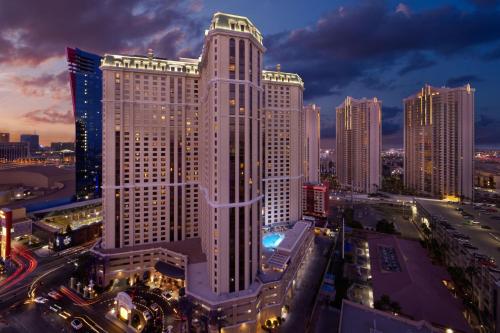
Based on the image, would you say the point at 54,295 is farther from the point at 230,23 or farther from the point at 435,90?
the point at 435,90

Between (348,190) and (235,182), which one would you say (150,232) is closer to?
(235,182)

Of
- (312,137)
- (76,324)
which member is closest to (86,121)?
(76,324)

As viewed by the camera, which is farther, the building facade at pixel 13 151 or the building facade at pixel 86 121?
the building facade at pixel 13 151

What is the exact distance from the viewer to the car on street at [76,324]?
40.0 meters

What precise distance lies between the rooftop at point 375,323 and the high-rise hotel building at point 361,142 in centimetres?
10426

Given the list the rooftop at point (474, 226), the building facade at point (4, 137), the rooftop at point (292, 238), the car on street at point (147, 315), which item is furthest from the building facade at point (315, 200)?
the building facade at point (4, 137)

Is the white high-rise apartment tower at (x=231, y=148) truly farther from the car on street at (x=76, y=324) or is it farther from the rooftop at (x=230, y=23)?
the car on street at (x=76, y=324)

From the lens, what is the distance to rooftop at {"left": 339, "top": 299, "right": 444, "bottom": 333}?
32.1 meters

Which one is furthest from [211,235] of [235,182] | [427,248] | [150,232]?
[427,248]

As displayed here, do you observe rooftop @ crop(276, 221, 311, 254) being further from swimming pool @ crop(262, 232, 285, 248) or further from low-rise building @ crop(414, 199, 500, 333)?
low-rise building @ crop(414, 199, 500, 333)

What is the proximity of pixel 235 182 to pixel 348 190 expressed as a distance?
131580 millimetres

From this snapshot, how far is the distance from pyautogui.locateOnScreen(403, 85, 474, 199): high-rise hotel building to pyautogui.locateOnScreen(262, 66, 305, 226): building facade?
87.6 metres

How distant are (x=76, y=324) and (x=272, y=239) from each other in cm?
4424

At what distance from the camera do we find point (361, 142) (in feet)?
464
